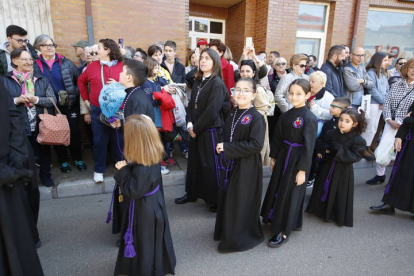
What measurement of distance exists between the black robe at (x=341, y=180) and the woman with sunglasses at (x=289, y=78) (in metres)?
1.33

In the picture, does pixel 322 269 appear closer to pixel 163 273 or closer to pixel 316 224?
pixel 316 224

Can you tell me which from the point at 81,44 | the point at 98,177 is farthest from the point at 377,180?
the point at 81,44

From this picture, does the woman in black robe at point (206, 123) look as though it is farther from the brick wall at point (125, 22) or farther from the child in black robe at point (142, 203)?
the brick wall at point (125, 22)

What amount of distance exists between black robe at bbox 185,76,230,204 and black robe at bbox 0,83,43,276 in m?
1.93

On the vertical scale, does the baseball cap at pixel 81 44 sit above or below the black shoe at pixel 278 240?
above

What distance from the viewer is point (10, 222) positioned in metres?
1.99

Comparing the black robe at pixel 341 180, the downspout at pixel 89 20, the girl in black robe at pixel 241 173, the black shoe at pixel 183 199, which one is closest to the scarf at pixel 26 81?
the downspout at pixel 89 20

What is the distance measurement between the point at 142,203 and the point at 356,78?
479 cm

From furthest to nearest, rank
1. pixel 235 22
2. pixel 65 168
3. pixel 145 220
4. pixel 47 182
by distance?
1. pixel 235 22
2. pixel 65 168
3. pixel 47 182
4. pixel 145 220

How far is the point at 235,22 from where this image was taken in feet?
28.4

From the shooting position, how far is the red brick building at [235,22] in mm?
5484

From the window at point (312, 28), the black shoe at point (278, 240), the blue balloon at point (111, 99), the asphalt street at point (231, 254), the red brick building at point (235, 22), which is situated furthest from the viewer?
the window at point (312, 28)

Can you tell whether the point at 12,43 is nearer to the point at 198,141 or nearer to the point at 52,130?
the point at 52,130

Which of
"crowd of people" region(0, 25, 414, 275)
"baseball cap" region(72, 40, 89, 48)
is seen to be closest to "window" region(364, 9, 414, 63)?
"crowd of people" region(0, 25, 414, 275)
